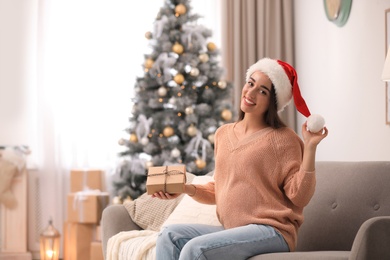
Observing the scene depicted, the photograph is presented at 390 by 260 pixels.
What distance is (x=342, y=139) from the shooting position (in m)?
5.12

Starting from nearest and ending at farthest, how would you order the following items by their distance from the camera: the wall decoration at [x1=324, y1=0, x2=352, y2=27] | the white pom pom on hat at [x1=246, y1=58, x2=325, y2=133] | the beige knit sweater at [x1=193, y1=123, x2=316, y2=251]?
the beige knit sweater at [x1=193, y1=123, x2=316, y2=251]
the white pom pom on hat at [x1=246, y1=58, x2=325, y2=133]
the wall decoration at [x1=324, y1=0, x2=352, y2=27]

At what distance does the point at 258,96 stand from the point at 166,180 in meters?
0.49

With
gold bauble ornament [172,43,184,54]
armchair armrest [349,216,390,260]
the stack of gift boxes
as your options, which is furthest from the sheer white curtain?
armchair armrest [349,216,390,260]

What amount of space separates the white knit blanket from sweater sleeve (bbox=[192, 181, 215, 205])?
1.09ft

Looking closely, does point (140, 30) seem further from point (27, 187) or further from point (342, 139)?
point (342, 139)

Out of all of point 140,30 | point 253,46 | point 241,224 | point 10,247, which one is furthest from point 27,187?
point 241,224

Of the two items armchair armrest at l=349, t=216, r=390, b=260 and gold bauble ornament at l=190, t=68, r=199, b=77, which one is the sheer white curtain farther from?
armchair armrest at l=349, t=216, r=390, b=260

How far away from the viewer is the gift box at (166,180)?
304 centimetres

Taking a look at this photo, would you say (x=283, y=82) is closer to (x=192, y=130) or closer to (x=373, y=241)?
(x=373, y=241)

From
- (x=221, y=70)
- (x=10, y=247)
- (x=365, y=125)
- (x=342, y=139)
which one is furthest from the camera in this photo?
(x=10, y=247)

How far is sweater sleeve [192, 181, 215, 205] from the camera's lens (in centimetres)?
325

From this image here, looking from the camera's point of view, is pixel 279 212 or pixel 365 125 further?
pixel 365 125

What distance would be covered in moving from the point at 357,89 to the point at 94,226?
2.20m

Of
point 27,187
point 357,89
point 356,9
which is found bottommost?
point 27,187
